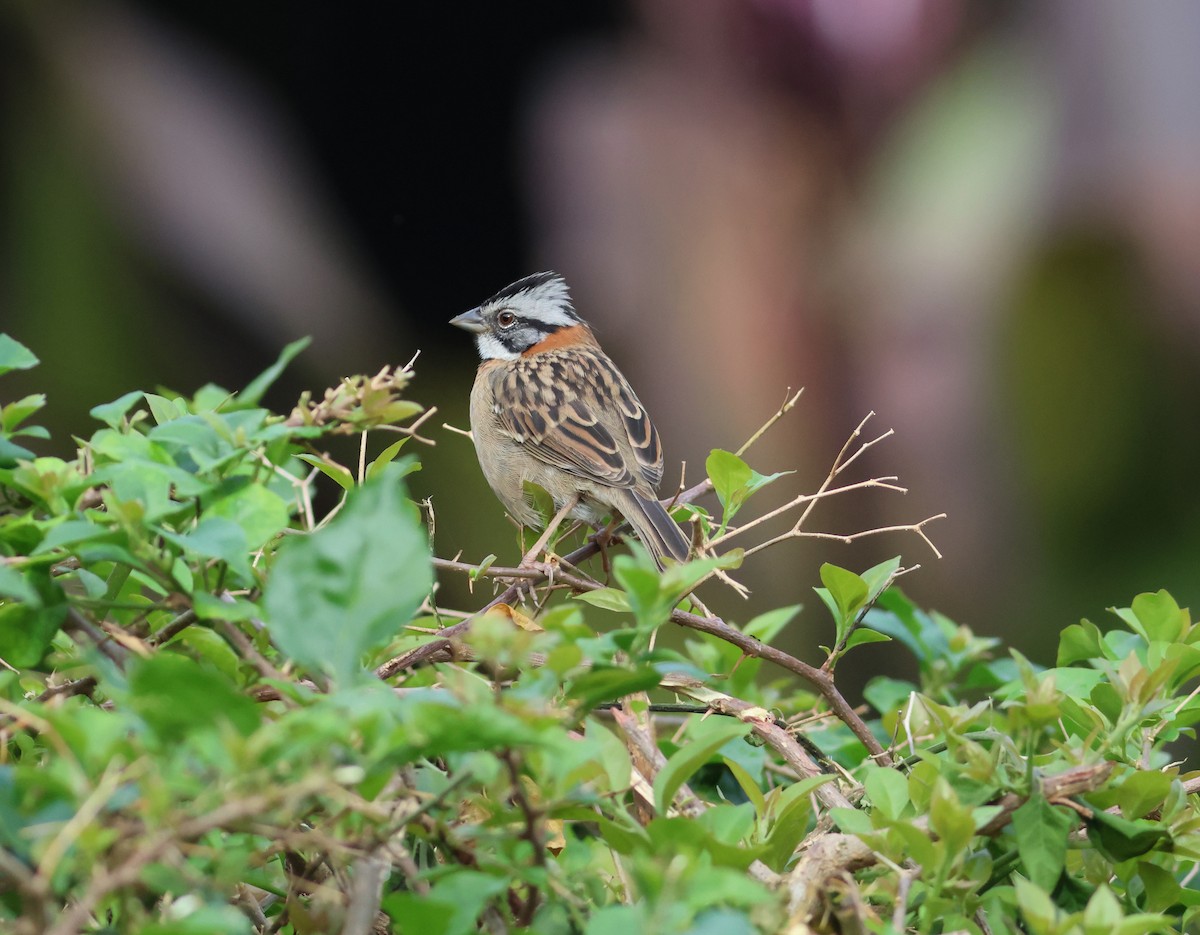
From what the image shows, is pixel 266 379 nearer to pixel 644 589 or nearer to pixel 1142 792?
pixel 644 589

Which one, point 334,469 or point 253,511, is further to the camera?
point 334,469

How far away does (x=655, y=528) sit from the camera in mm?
2830

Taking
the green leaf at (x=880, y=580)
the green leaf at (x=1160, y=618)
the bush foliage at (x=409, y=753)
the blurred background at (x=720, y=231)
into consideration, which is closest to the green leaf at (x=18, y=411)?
the bush foliage at (x=409, y=753)

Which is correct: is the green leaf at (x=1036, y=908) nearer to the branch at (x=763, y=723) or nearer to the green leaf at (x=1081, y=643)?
the branch at (x=763, y=723)

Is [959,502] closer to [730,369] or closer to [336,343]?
[730,369]

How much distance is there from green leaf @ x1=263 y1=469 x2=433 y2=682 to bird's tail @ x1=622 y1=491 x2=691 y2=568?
1.77 meters

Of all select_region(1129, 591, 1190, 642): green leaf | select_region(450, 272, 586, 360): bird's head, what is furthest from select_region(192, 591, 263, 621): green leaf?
select_region(450, 272, 586, 360): bird's head

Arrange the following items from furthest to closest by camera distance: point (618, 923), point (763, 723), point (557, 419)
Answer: point (557, 419) < point (763, 723) < point (618, 923)

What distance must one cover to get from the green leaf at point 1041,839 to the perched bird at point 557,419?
5.21 ft

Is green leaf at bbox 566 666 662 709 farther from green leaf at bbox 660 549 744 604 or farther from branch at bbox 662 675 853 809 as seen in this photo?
branch at bbox 662 675 853 809

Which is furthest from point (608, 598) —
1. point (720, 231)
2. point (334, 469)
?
point (720, 231)

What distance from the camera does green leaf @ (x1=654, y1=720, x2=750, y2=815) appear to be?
105 cm

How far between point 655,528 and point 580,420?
2.14ft

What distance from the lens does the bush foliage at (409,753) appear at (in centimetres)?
81
